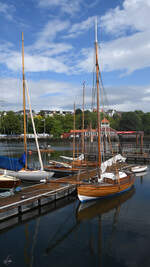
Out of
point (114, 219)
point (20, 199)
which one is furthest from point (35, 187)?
point (114, 219)

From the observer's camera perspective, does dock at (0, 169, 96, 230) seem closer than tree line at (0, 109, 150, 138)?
Yes

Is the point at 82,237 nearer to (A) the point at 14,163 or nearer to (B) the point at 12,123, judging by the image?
(A) the point at 14,163

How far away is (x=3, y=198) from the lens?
17234 mm

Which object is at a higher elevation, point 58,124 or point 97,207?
point 58,124

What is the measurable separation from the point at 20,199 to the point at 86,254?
7455 mm

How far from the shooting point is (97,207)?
728 inches

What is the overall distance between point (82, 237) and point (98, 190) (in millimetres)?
5965

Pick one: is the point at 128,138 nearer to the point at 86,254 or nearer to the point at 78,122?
the point at 78,122

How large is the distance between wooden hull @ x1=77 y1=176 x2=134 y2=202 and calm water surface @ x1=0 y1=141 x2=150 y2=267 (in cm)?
75

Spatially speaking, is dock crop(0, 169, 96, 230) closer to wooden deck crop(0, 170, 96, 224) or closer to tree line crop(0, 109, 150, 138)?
wooden deck crop(0, 170, 96, 224)

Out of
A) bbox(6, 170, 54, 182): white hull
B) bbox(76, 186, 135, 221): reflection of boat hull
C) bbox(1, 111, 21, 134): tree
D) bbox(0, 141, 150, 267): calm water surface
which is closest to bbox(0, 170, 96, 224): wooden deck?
bbox(0, 141, 150, 267): calm water surface

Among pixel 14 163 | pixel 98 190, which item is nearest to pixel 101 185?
pixel 98 190

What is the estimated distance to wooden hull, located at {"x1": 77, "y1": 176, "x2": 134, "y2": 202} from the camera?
18266 mm

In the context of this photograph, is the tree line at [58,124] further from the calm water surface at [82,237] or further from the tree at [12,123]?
the calm water surface at [82,237]
